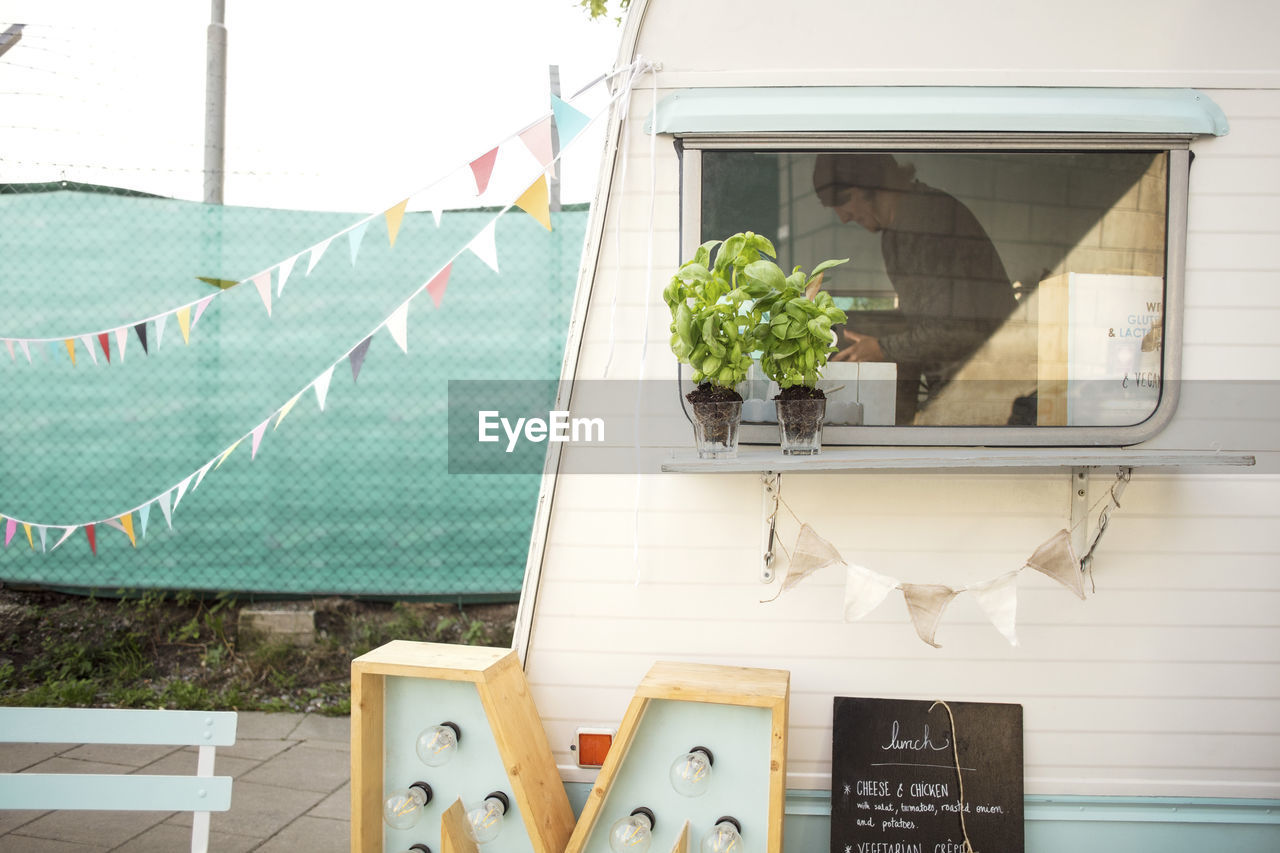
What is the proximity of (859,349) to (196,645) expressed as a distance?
3.91m

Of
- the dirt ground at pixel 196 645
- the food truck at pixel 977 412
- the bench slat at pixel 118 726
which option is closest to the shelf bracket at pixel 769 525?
the food truck at pixel 977 412

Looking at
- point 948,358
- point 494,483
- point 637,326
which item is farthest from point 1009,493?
point 494,483

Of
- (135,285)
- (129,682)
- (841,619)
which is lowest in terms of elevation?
(129,682)

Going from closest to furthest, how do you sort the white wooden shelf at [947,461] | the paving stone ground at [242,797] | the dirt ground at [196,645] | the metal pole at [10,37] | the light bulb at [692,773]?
1. the white wooden shelf at [947,461]
2. the light bulb at [692,773]
3. the paving stone ground at [242,797]
4. the metal pole at [10,37]
5. the dirt ground at [196,645]

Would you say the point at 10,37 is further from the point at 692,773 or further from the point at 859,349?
the point at 692,773

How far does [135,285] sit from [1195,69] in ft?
14.7

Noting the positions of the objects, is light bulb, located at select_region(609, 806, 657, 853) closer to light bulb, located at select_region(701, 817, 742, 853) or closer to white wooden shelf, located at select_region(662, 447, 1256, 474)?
light bulb, located at select_region(701, 817, 742, 853)

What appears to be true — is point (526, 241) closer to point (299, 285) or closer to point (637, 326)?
point (299, 285)

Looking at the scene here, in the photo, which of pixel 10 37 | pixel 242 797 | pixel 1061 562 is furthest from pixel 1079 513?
→ pixel 10 37

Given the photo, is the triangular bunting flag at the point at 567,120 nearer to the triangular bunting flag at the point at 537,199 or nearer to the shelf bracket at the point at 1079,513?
the triangular bunting flag at the point at 537,199

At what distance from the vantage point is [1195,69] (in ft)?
7.55

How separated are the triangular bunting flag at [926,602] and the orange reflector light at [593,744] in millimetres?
849

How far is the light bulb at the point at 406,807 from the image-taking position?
7.45ft

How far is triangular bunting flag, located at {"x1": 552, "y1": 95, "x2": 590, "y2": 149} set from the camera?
2.25m
